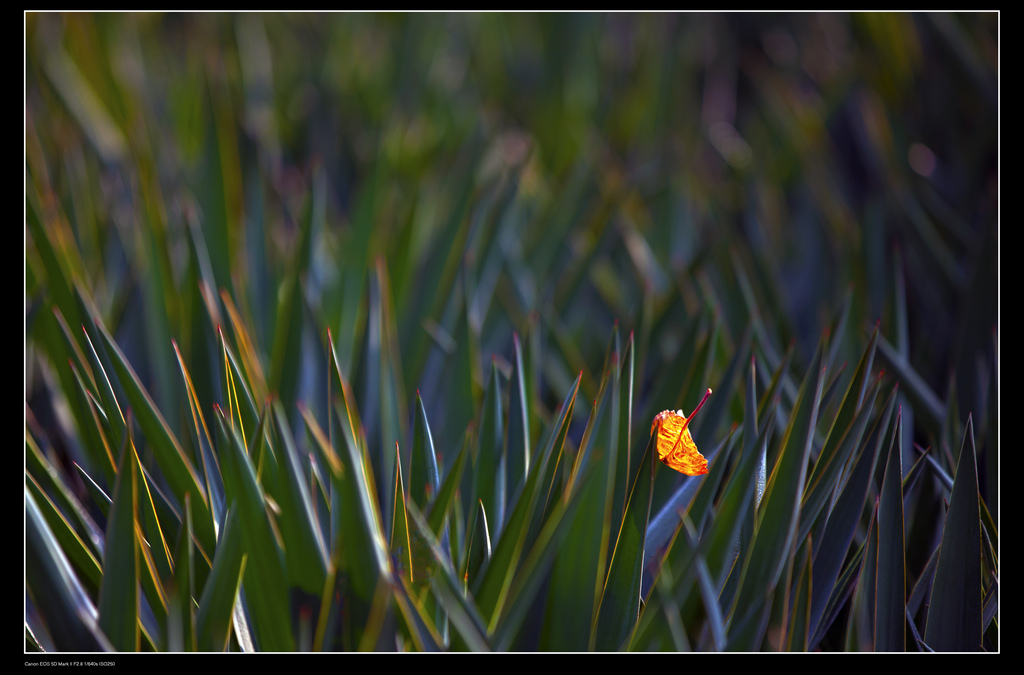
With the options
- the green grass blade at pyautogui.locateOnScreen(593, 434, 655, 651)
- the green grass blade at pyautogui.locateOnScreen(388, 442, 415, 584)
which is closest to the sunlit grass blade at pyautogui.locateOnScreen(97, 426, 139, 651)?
the green grass blade at pyautogui.locateOnScreen(388, 442, 415, 584)

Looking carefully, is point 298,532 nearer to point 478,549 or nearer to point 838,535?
point 478,549

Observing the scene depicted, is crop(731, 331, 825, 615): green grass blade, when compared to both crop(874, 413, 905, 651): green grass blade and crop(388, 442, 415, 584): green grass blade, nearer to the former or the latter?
crop(874, 413, 905, 651): green grass blade

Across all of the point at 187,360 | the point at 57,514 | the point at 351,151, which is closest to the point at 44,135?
the point at 351,151

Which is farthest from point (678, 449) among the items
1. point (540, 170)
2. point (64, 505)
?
point (540, 170)

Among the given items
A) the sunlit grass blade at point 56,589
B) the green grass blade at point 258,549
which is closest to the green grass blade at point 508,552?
the green grass blade at point 258,549

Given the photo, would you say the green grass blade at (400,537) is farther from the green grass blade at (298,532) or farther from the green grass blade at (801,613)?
the green grass blade at (801,613)

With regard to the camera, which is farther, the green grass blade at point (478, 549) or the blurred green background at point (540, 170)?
the blurred green background at point (540, 170)

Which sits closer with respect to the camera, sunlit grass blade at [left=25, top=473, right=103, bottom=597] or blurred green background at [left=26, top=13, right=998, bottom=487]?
sunlit grass blade at [left=25, top=473, right=103, bottom=597]

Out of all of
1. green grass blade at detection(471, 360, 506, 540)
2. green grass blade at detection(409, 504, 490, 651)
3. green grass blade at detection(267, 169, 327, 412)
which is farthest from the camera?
green grass blade at detection(267, 169, 327, 412)
